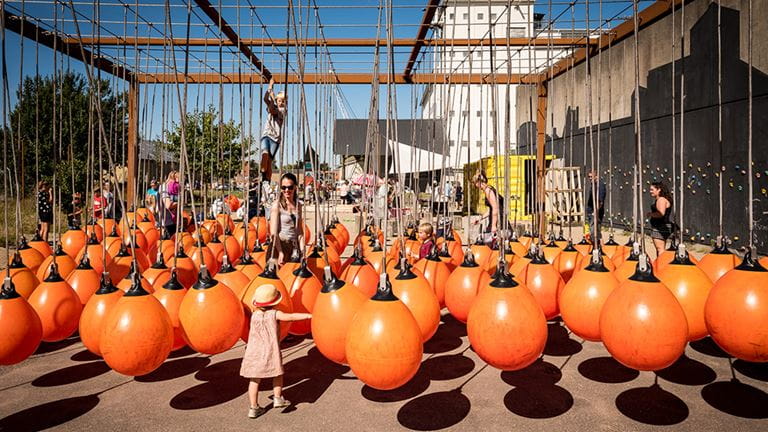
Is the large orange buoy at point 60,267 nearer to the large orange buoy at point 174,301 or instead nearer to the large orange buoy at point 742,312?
the large orange buoy at point 174,301

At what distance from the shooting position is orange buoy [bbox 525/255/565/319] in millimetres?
4902

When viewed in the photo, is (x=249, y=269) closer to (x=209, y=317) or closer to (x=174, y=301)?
(x=174, y=301)

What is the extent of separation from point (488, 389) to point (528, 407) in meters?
0.51

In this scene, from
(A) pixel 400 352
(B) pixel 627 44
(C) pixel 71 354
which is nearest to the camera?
(A) pixel 400 352

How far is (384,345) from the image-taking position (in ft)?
10.6

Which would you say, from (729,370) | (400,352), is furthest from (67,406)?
(729,370)

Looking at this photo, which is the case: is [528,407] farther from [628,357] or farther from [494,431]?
[628,357]

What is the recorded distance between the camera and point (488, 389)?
484cm

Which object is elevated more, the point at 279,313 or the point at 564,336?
the point at 279,313

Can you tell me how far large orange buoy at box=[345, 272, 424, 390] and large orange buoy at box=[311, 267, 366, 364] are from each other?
0.39 meters

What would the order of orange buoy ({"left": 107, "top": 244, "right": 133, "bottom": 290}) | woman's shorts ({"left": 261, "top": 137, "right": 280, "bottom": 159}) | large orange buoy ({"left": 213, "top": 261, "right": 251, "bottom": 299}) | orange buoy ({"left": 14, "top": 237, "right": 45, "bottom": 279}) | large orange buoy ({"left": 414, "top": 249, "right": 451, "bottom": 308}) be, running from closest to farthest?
large orange buoy ({"left": 213, "top": 261, "right": 251, "bottom": 299}) < large orange buoy ({"left": 414, "top": 249, "right": 451, "bottom": 308}) < orange buoy ({"left": 107, "top": 244, "right": 133, "bottom": 290}) < orange buoy ({"left": 14, "top": 237, "right": 45, "bottom": 279}) < woman's shorts ({"left": 261, "top": 137, "right": 280, "bottom": 159})

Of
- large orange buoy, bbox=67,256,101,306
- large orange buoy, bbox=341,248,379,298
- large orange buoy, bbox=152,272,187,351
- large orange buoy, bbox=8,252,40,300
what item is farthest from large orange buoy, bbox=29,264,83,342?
large orange buoy, bbox=341,248,379,298

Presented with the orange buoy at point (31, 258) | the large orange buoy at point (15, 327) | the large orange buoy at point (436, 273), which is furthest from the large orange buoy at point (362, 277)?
the orange buoy at point (31, 258)

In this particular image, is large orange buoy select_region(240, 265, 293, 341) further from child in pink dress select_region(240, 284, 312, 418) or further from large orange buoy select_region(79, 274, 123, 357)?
large orange buoy select_region(79, 274, 123, 357)
